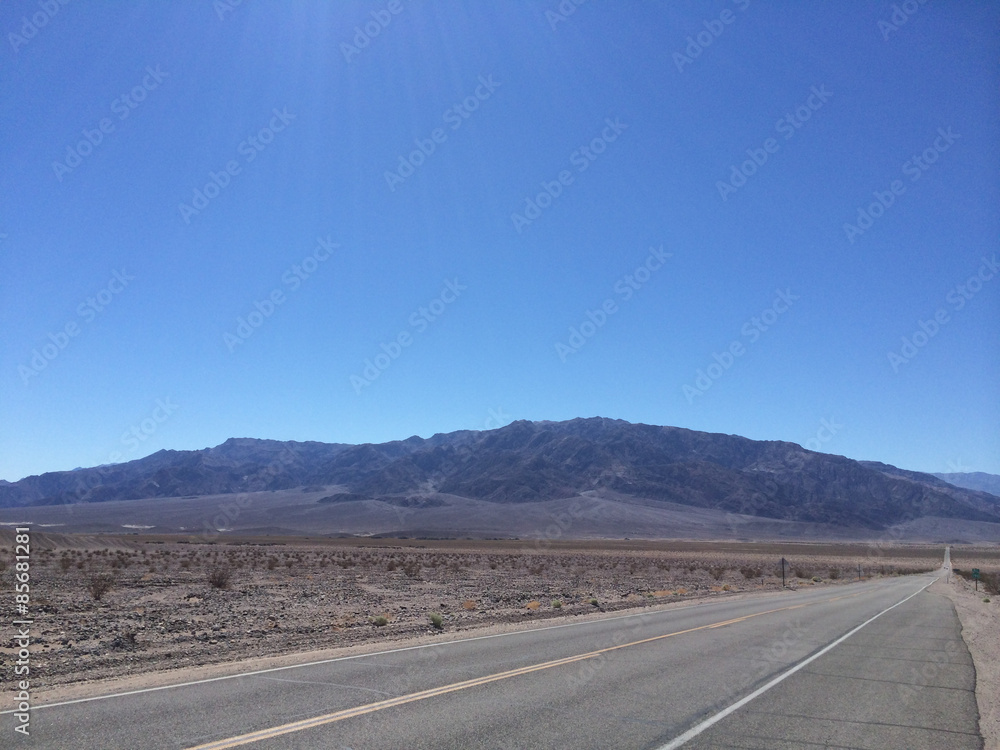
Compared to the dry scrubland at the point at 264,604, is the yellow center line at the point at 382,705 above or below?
above

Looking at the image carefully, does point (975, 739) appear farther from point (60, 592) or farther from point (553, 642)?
point (60, 592)

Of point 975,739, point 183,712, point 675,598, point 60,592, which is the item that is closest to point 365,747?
point 183,712

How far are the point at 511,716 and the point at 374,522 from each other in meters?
144

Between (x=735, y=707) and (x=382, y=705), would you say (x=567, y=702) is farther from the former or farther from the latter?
(x=382, y=705)

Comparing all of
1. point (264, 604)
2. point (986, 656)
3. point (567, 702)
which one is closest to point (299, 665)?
point (567, 702)

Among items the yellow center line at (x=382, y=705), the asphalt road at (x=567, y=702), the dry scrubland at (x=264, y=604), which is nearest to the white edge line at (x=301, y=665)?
the asphalt road at (x=567, y=702)

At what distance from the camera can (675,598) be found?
28.0 m

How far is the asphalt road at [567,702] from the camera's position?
23.6 ft

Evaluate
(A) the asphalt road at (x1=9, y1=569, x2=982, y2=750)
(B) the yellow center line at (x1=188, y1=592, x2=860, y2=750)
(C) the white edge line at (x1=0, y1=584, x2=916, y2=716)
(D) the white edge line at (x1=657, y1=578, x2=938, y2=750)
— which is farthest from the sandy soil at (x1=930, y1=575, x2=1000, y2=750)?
(C) the white edge line at (x1=0, y1=584, x2=916, y2=716)

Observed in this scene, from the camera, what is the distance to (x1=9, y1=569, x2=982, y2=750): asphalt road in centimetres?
720

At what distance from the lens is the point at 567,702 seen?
8734 mm

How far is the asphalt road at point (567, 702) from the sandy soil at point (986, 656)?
181 millimetres

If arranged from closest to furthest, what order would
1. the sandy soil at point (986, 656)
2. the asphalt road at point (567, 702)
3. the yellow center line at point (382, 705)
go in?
the yellow center line at point (382, 705)
the asphalt road at point (567, 702)
the sandy soil at point (986, 656)

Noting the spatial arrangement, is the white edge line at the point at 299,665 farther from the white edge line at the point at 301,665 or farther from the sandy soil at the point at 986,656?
the sandy soil at the point at 986,656
